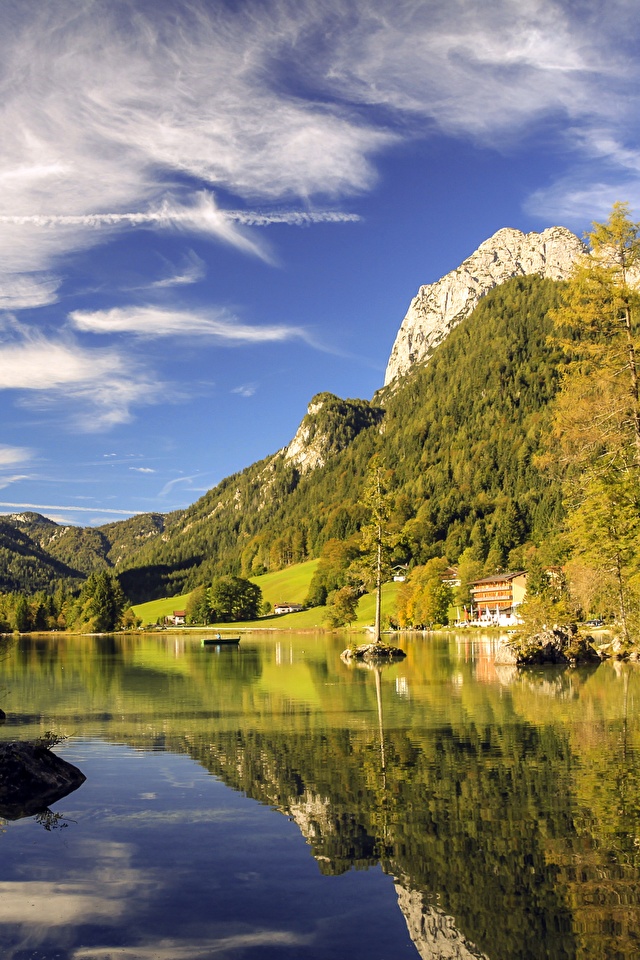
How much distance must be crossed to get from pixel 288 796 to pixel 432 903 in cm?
633

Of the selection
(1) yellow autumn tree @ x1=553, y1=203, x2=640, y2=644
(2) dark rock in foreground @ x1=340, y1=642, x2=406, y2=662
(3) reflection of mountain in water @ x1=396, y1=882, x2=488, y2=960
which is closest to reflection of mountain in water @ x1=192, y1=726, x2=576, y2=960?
(3) reflection of mountain in water @ x1=396, y1=882, x2=488, y2=960

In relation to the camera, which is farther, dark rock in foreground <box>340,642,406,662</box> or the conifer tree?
the conifer tree

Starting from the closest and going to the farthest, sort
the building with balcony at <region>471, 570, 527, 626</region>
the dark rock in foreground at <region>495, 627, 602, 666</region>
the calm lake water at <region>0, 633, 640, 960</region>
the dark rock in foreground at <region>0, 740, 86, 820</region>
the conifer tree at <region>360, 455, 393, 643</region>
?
the calm lake water at <region>0, 633, 640, 960</region>
the dark rock in foreground at <region>0, 740, 86, 820</region>
the dark rock in foreground at <region>495, 627, 602, 666</region>
the conifer tree at <region>360, 455, 393, 643</region>
the building with balcony at <region>471, 570, 527, 626</region>

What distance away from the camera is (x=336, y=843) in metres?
12.6

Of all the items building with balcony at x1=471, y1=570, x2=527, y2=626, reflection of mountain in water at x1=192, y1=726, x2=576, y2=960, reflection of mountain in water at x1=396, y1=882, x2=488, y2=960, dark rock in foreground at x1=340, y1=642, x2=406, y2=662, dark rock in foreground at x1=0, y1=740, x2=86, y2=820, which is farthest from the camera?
building with balcony at x1=471, y1=570, x2=527, y2=626

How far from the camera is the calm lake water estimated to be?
907 cm

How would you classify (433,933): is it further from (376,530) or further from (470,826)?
(376,530)

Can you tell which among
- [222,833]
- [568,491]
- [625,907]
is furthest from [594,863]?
[568,491]

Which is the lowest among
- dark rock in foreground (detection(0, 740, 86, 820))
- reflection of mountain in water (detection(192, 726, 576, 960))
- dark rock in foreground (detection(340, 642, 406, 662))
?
dark rock in foreground (detection(340, 642, 406, 662))

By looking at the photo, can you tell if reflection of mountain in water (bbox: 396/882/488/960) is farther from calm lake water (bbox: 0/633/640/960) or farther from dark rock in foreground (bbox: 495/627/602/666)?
dark rock in foreground (bbox: 495/627/602/666)

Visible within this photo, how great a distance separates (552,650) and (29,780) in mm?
50047

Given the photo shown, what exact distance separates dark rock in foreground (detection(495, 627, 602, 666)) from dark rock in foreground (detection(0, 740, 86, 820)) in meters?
46.0

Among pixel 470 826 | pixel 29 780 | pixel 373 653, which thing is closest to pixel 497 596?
pixel 373 653

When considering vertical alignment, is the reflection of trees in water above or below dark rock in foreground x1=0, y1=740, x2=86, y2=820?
below
